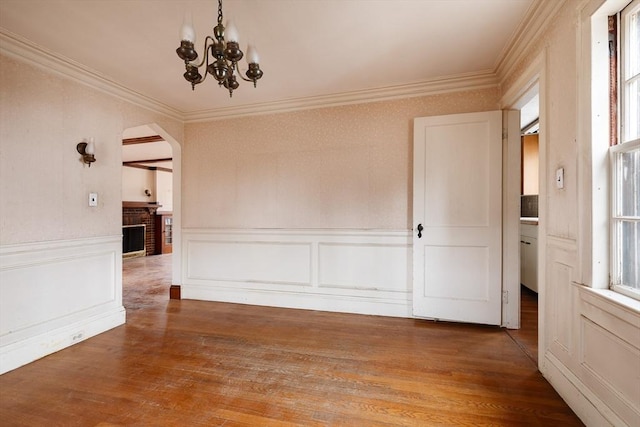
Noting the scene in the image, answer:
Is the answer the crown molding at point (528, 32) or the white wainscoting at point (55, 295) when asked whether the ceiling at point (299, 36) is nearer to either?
the crown molding at point (528, 32)

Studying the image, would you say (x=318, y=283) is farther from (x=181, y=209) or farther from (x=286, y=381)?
(x=181, y=209)

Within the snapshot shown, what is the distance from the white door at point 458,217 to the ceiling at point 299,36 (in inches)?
24.2

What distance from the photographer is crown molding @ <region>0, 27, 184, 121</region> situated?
233 cm

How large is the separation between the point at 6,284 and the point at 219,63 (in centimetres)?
240

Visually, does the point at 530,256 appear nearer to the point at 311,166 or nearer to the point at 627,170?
the point at 627,170

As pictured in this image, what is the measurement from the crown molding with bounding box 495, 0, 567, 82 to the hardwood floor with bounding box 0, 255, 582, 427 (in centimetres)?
242

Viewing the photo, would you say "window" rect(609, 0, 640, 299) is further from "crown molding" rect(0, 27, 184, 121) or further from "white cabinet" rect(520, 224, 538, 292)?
"crown molding" rect(0, 27, 184, 121)

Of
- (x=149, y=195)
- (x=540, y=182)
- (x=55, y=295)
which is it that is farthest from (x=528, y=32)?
(x=149, y=195)

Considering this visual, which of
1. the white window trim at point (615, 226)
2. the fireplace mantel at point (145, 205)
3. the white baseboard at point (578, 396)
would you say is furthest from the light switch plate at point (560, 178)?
the fireplace mantel at point (145, 205)

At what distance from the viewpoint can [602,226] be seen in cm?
157

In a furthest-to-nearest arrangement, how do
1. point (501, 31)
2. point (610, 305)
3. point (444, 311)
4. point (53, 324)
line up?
1. point (444, 311)
2. point (53, 324)
3. point (501, 31)
4. point (610, 305)

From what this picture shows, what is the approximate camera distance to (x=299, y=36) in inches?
92.8

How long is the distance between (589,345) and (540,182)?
1.07 metres

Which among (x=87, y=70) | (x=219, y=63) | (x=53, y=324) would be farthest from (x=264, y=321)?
(x=87, y=70)
